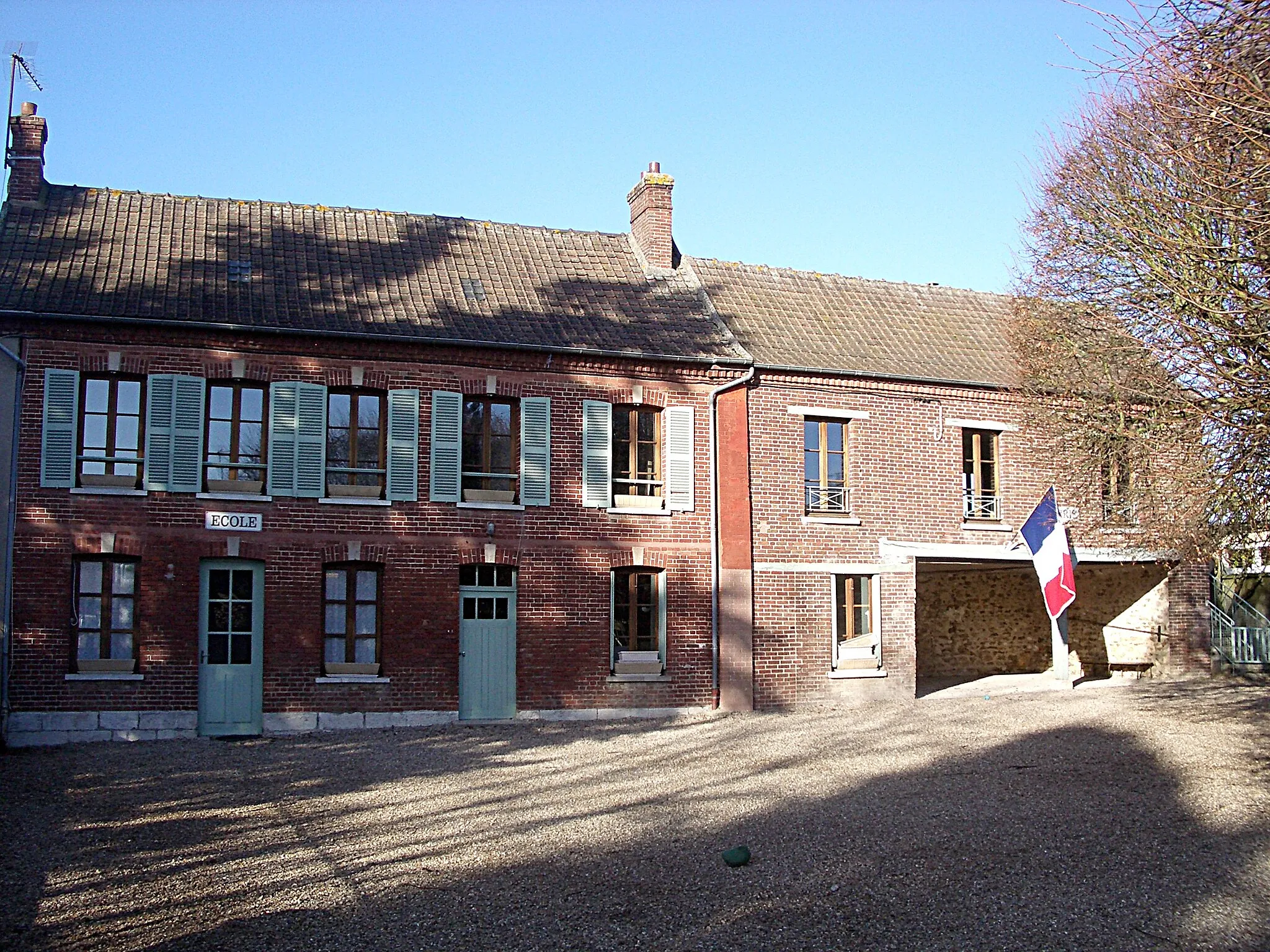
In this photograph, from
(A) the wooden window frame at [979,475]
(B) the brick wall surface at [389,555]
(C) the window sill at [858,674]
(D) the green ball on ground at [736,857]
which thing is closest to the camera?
(D) the green ball on ground at [736,857]

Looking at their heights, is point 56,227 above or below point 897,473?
above

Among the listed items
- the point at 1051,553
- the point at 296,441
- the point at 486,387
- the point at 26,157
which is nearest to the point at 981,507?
the point at 1051,553

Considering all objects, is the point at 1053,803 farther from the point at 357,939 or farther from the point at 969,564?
the point at 969,564

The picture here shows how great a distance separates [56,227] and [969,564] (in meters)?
15.4

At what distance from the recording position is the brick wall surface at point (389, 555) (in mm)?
16281

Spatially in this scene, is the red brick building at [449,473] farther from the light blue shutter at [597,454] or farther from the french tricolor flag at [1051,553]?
the french tricolor flag at [1051,553]

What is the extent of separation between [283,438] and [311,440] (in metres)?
0.37

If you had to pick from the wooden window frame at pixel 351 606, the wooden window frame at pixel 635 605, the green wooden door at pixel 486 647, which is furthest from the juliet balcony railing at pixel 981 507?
the wooden window frame at pixel 351 606

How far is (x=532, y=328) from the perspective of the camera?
61.3 feet

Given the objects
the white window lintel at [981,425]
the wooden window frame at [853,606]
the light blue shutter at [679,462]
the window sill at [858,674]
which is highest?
the white window lintel at [981,425]

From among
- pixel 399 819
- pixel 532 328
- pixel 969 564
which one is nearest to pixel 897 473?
pixel 969 564

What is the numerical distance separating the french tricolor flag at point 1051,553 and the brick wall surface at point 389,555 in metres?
5.31

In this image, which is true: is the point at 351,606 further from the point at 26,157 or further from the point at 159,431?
the point at 26,157

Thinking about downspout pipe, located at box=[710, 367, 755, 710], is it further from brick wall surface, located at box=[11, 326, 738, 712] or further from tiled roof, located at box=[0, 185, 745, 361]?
tiled roof, located at box=[0, 185, 745, 361]
